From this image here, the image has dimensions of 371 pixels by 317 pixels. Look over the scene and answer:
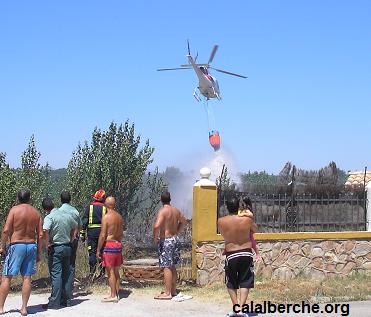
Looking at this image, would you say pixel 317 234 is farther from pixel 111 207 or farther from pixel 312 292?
pixel 111 207

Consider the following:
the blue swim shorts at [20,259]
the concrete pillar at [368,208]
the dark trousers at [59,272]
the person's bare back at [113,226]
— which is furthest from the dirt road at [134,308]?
the concrete pillar at [368,208]

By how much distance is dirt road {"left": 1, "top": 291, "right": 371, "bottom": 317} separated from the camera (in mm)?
8641

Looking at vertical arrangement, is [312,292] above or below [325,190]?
below

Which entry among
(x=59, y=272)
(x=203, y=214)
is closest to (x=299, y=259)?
(x=203, y=214)

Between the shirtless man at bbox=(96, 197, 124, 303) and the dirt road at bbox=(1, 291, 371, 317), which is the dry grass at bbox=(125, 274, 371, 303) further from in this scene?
the shirtless man at bbox=(96, 197, 124, 303)

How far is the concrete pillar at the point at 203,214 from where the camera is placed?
10.9 m

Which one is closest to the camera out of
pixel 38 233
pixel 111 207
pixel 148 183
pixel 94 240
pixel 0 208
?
pixel 38 233

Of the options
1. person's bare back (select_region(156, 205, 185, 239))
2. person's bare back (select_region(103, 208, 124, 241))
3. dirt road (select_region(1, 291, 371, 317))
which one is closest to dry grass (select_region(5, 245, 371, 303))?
dirt road (select_region(1, 291, 371, 317))

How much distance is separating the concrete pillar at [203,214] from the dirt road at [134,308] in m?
1.42

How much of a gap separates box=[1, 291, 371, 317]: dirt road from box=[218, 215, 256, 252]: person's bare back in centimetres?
123

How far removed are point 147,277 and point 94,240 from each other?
115cm

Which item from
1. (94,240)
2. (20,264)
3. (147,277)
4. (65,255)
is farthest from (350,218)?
(20,264)

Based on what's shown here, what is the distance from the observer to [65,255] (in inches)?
355

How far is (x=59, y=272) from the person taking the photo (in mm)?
8977
